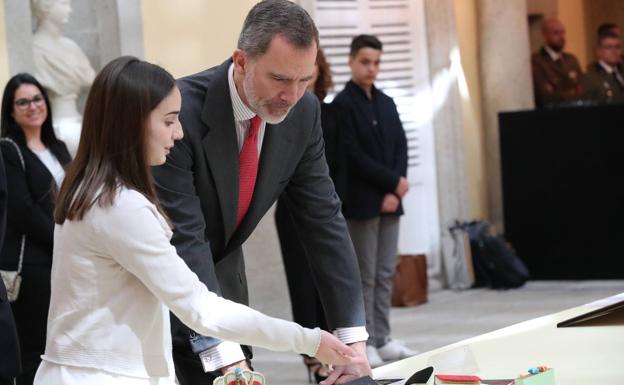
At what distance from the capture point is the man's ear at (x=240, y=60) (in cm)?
275

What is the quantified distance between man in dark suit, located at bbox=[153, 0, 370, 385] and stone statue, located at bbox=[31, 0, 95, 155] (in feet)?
14.5

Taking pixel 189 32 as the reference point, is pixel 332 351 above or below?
below

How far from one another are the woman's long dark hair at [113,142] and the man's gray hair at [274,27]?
0.27 m

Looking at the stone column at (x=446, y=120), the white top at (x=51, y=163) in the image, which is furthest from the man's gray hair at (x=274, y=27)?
the stone column at (x=446, y=120)

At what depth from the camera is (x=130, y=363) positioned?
7.89ft

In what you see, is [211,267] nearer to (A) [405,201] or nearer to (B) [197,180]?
(B) [197,180]

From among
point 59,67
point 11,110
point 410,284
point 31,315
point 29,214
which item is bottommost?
point 410,284

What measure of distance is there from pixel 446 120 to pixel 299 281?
4.47 m

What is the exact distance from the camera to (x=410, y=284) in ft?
33.3

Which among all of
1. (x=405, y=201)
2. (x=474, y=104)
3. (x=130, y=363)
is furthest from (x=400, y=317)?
(x=130, y=363)

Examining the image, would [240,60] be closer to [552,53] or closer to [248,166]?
[248,166]

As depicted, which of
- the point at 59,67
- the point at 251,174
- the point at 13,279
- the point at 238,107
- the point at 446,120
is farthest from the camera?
the point at 446,120

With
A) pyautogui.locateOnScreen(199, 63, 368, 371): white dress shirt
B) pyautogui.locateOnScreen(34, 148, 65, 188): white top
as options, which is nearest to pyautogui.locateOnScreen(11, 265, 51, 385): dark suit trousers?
pyautogui.locateOnScreen(34, 148, 65, 188): white top

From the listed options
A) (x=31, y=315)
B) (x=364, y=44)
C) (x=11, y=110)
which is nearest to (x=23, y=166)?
(x=11, y=110)
